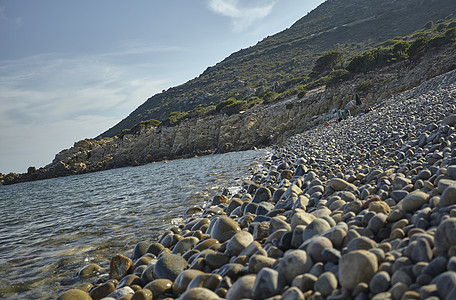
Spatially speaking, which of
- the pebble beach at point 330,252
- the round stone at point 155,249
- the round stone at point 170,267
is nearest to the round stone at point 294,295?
the pebble beach at point 330,252

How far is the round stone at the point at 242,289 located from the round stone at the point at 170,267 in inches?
46.5

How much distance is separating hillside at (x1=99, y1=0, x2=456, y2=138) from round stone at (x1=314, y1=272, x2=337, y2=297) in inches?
1985

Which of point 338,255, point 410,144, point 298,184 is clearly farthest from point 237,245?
point 410,144

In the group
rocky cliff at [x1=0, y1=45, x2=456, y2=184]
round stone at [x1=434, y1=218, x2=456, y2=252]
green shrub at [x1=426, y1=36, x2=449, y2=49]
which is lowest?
round stone at [x1=434, y1=218, x2=456, y2=252]

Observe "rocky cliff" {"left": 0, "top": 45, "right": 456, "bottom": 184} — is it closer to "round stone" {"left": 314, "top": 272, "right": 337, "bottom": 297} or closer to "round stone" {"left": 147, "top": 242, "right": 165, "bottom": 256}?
"round stone" {"left": 147, "top": 242, "right": 165, "bottom": 256}

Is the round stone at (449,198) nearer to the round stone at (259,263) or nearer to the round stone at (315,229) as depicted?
the round stone at (315,229)

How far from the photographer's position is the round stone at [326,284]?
1816 millimetres

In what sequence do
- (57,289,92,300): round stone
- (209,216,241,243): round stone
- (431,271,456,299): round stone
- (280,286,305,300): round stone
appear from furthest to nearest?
(209,216,241,243): round stone < (57,289,92,300): round stone < (280,286,305,300): round stone < (431,271,456,299): round stone

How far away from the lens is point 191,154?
3884 cm

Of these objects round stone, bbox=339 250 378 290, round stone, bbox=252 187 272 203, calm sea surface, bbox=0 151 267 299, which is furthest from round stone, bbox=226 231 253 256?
calm sea surface, bbox=0 151 267 299

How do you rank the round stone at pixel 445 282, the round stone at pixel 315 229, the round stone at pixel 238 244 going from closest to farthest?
the round stone at pixel 445 282 < the round stone at pixel 315 229 < the round stone at pixel 238 244

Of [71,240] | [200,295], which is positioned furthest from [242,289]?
[71,240]

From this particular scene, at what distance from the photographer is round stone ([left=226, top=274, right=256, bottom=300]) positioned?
83.6 inches

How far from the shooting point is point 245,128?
34812 millimetres
